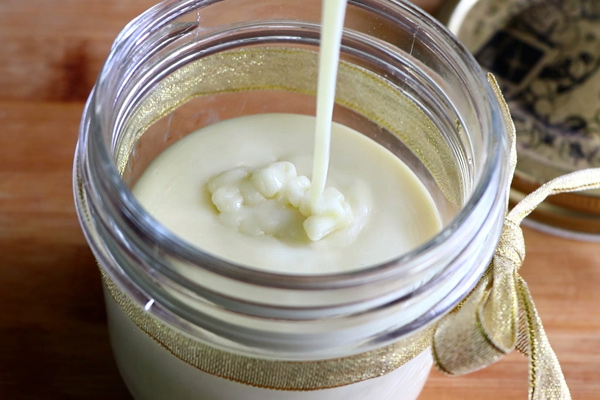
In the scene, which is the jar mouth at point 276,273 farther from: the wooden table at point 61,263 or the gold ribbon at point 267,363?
the wooden table at point 61,263

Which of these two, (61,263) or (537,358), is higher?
(537,358)

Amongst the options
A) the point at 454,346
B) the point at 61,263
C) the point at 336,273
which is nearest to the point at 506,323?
the point at 454,346

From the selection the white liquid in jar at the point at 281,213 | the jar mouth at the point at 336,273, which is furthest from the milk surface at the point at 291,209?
the jar mouth at the point at 336,273

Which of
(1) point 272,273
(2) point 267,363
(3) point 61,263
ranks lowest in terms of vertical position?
(3) point 61,263

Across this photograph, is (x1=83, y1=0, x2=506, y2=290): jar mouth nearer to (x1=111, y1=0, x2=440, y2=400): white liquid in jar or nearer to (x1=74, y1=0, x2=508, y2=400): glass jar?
(x1=74, y1=0, x2=508, y2=400): glass jar

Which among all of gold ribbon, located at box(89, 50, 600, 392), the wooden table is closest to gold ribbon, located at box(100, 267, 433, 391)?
gold ribbon, located at box(89, 50, 600, 392)

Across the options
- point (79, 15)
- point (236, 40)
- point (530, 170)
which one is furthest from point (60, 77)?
point (530, 170)

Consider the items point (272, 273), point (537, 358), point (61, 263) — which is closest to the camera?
point (272, 273)

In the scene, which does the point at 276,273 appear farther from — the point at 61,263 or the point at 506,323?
the point at 61,263
